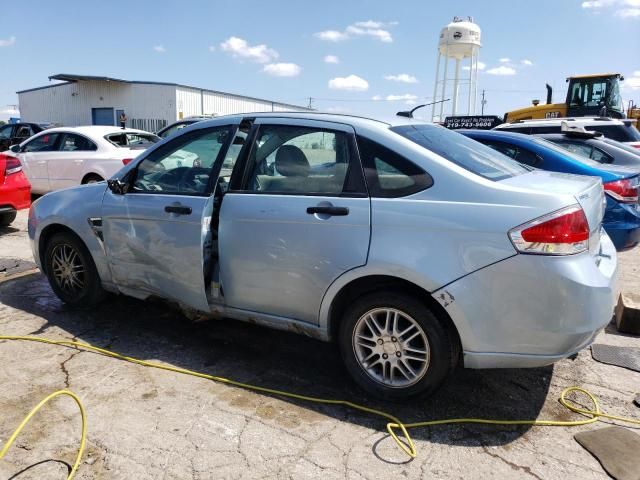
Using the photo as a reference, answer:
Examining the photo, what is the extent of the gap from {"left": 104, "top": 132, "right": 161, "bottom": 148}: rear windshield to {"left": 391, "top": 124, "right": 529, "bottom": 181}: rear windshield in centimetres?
760

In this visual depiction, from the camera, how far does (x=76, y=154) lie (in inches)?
381

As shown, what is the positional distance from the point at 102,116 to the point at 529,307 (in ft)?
109

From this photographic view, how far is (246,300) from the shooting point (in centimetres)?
357

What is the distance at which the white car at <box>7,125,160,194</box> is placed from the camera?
942cm

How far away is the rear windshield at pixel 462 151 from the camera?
3.11 meters

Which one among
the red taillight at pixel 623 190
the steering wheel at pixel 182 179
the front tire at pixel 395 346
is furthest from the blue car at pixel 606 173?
the steering wheel at pixel 182 179

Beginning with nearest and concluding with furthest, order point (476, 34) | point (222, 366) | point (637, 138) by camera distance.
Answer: point (222, 366) < point (637, 138) < point (476, 34)

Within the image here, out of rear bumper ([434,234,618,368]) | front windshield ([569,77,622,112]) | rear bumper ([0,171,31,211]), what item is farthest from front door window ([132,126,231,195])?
front windshield ([569,77,622,112])

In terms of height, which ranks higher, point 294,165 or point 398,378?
point 294,165

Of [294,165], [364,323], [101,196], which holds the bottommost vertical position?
[364,323]

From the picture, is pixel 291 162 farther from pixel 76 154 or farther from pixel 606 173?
pixel 76 154

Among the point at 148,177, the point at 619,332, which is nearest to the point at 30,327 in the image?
the point at 148,177

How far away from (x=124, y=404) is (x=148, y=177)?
173 centimetres

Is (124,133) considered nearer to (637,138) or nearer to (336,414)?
(336,414)
